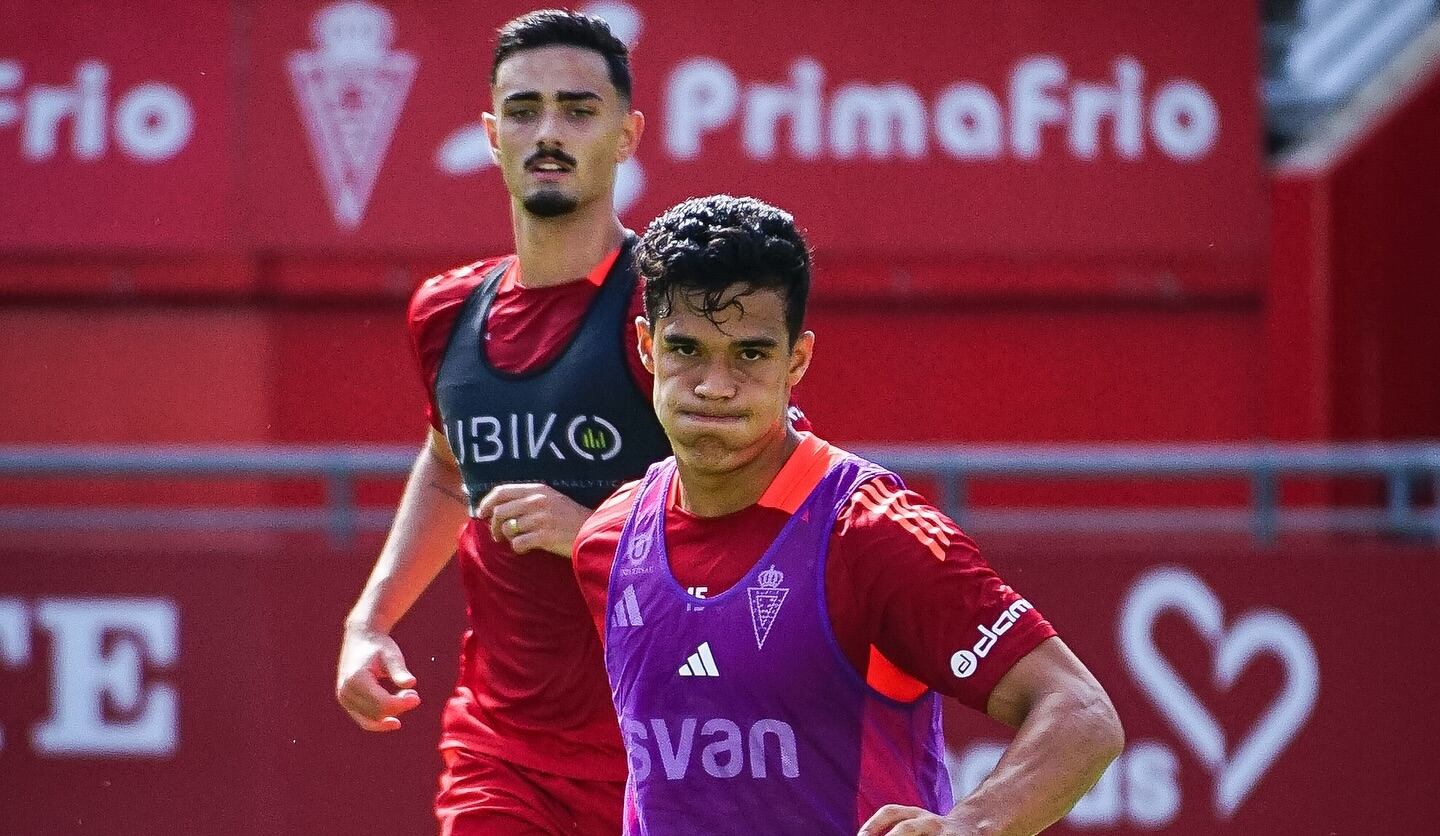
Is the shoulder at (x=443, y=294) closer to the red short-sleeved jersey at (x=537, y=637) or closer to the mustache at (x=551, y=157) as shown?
the red short-sleeved jersey at (x=537, y=637)

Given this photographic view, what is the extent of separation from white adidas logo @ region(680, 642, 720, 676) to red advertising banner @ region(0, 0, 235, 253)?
6477 millimetres

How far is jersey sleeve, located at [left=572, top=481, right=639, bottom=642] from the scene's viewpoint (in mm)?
3324

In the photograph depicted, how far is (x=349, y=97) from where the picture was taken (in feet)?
29.9

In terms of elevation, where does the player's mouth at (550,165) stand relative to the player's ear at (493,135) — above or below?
below

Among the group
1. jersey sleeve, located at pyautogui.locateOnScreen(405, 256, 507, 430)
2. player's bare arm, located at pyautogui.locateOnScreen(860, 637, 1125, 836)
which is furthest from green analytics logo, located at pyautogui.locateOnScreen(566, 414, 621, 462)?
player's bare arm, located at pyautogui.locateOnScreen(860, 637, 1125, 836)

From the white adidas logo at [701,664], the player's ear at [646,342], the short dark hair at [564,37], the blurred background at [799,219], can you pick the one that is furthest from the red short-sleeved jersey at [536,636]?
the blurred background at [799,219]

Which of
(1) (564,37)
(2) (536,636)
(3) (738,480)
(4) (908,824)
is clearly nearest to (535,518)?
(2) (536,636)

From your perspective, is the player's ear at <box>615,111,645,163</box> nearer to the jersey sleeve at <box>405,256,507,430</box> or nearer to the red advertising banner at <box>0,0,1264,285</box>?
the jersey sleeve at <box>405,256,507,430</box>

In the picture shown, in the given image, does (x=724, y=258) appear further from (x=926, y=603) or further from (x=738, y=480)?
(x=926, y=603)

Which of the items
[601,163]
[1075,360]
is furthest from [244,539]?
[601,163]

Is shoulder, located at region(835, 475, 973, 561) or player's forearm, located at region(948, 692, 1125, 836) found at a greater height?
shoulder, located at region(835, 475, 973, 561)

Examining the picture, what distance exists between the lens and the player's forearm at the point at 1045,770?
273 centimetres

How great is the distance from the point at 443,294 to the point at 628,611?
1378mm

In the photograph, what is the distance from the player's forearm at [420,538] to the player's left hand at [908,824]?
183 cm
